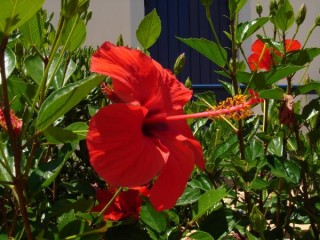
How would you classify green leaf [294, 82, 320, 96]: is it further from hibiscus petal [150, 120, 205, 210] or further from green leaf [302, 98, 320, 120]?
hibiscus petal [150, 120, 205, 210]

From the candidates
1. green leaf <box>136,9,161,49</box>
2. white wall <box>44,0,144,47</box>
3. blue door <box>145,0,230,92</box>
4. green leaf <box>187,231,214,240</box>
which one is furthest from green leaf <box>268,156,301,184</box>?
blue door <box>145,0,230,92</box>

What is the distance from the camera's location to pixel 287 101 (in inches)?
43.2

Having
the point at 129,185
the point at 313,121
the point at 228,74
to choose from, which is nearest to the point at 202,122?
the point at 228,74

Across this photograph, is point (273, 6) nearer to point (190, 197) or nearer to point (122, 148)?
point (190, 197)

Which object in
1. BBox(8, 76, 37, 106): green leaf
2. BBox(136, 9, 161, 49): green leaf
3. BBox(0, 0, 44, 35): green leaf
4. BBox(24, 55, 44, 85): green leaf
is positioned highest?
BBox(0, 0, 44, 35): green leaf

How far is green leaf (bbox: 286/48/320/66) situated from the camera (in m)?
1.10

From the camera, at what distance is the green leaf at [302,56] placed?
1103 millimetres

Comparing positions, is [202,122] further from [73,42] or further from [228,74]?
[73,42]

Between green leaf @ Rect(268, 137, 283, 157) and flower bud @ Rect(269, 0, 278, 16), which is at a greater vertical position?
A: flower bud @ Rect(269, 0, 278, 16)

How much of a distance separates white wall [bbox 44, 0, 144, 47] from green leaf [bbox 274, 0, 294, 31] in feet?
16.9

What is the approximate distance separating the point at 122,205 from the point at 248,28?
18.7 inches

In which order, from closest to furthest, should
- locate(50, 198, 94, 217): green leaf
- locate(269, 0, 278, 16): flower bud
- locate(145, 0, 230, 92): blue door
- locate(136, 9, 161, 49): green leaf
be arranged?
locate(50, 198, 94, 217): green leaf, locate(136, 9, 161, 49): green leaf, locate(269, 0, 278, 16): flower bud, locate(145, 0, 230, 92): blue door

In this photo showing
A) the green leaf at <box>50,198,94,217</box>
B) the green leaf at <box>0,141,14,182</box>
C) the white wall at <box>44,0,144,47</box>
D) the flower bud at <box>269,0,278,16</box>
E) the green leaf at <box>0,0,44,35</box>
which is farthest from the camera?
the white wall at <box>44,0,144,47</box>

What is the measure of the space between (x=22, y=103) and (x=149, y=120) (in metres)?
0.34
